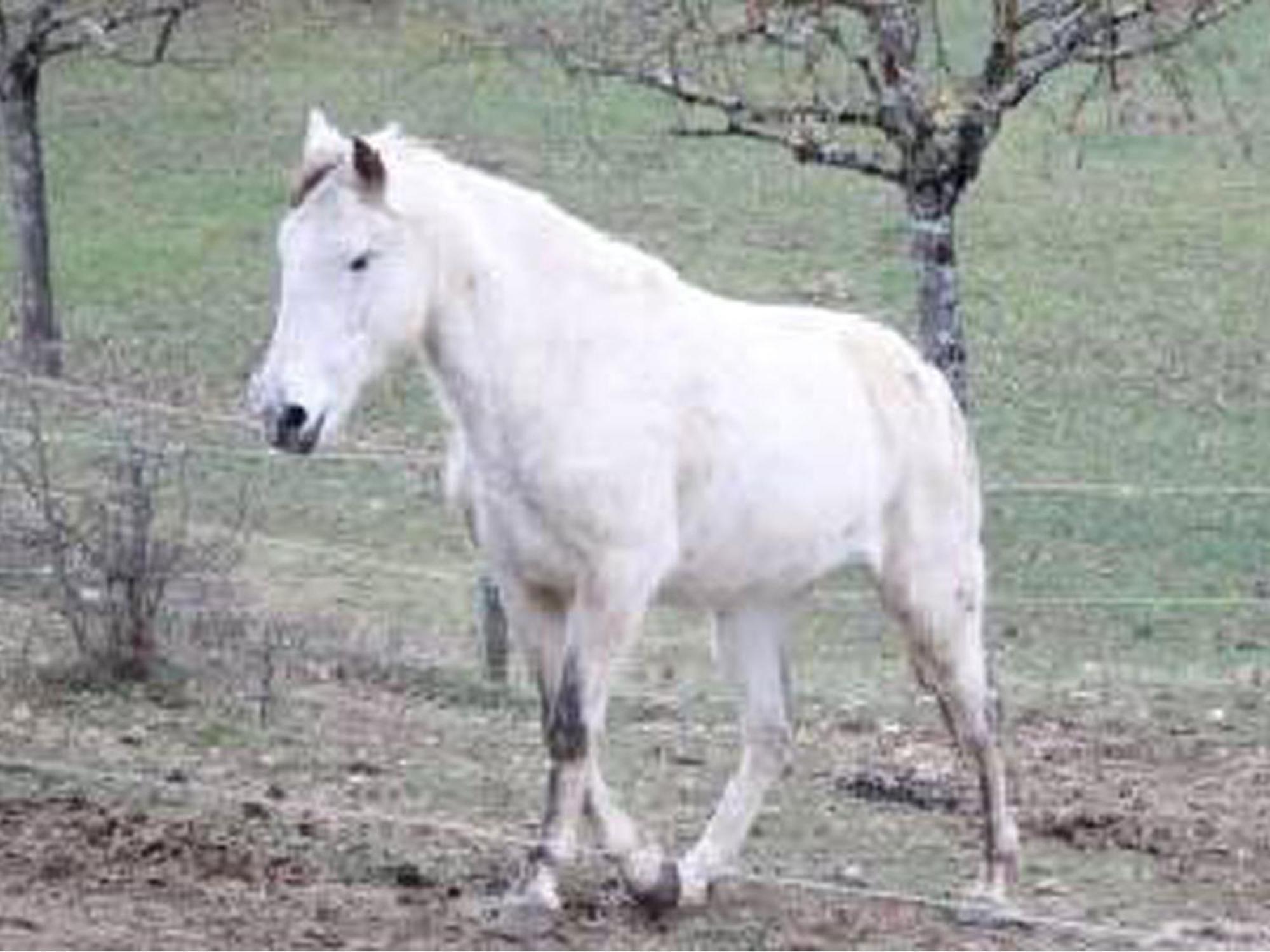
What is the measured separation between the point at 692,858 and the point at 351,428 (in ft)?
35.9

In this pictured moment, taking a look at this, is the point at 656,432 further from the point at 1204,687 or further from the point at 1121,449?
the point at 1121,449

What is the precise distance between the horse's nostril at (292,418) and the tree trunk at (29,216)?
523 inches

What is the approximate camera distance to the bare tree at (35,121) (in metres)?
19.2

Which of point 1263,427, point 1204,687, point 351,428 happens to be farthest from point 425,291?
Result: point 1263,427

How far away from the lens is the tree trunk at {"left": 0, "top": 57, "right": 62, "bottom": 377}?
19.5 m

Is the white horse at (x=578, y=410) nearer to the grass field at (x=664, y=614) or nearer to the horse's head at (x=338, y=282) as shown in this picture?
the horse's head at (x=338, y=282)

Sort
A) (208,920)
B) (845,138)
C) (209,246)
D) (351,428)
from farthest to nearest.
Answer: (845,138) < (209,246) < (351,428) < (208,920)

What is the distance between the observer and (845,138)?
26.3 meters

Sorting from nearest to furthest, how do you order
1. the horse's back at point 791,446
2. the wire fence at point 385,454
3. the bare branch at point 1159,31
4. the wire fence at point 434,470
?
the horse's back at point 791,446 → the bare branch at point 1159,31 → the wire fence at point 434,470 → the wire fence at point 385,454

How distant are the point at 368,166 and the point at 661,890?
75.6 inches

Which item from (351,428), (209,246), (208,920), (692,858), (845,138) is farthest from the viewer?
(845,138)

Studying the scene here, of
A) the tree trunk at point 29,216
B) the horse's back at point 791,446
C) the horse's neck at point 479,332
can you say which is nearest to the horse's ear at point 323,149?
the horse's neck at point 479,332

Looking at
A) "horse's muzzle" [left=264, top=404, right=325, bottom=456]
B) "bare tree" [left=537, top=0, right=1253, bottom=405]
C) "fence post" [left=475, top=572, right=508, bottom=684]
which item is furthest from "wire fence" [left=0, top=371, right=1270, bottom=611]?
"horse's muzzle" [left=264, top=404, right=325, bottom=456]

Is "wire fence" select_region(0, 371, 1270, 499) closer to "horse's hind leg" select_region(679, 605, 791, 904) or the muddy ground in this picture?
the muddy ground
